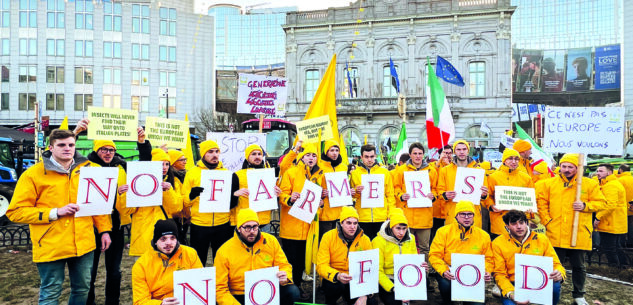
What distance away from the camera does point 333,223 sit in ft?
19.2

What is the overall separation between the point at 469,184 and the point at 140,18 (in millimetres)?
43784

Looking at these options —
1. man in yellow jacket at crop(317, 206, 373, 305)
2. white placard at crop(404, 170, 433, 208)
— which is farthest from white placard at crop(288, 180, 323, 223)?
white placard at crop(404, 170, 433, 208)

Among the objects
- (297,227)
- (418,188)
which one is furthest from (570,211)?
(297,227)

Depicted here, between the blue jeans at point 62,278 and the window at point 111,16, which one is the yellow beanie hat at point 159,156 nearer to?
the blue jeans at point 62,278

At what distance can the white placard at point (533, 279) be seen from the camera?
429cm

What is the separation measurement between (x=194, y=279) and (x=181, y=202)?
56.1 inches

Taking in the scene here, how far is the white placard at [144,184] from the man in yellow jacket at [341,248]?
1962mm

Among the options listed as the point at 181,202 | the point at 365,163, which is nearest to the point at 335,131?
the point at 365,163

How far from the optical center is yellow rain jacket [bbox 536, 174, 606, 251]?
5.07m

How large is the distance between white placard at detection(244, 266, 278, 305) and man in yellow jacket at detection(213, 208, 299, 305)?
0.09m

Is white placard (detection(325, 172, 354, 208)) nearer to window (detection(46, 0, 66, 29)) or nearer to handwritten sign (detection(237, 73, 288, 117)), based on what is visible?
handwritten sign (detection(237, 73, 288, 117))

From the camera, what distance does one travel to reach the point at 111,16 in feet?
134

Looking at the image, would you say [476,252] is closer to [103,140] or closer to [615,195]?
[615,195]

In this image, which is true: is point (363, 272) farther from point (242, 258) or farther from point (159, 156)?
point (159, 156)
